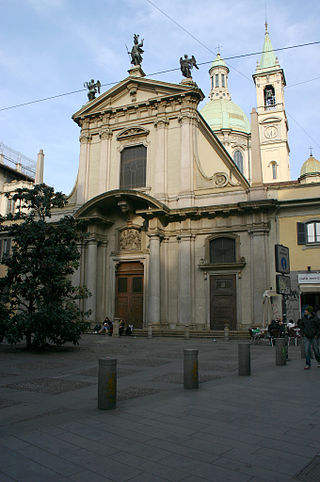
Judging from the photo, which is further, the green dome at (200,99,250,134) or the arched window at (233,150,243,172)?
the green dome at (200,99,250,134)

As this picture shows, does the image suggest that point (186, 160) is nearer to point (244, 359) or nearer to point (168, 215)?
point (168, 215)

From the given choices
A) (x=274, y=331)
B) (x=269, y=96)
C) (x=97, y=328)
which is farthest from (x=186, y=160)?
(x=269, y=96)

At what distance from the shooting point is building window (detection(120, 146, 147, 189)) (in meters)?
27.9

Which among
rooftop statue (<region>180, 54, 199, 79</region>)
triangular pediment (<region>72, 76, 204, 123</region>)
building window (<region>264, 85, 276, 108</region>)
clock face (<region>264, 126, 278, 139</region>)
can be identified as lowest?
triangular pediment (<region>72, 76, 204, 123</region>)

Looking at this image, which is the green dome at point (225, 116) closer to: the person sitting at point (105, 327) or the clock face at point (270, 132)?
the clock face at point (270, 132)

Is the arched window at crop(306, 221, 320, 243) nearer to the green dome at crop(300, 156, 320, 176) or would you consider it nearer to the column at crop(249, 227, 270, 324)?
the column at crop(249, 227, 270, 324)

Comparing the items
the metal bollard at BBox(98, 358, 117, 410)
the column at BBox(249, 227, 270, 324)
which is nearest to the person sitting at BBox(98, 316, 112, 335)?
the column at BBox(249, 227, 270, 324)

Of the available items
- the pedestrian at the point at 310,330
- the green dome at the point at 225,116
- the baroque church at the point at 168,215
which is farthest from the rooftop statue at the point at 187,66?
the green dome at the point at 225,116

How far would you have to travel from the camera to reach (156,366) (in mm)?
11180

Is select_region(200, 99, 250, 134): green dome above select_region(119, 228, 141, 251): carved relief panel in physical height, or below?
above

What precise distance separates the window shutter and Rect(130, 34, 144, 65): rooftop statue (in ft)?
58.8

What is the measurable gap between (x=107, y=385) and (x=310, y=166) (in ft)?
121

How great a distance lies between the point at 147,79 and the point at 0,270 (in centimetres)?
1824

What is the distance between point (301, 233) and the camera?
2245cm
